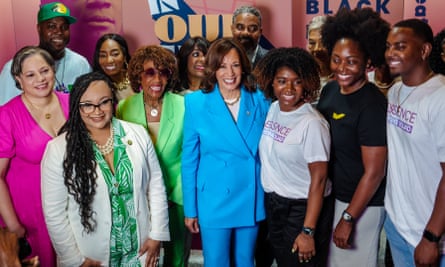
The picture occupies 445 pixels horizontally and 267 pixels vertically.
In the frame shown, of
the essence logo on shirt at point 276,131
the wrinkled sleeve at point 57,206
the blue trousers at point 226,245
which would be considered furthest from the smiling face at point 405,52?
the wrinkled sleeve at point 57,206

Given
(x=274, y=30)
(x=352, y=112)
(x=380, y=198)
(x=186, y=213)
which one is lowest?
(x=186, y=213)

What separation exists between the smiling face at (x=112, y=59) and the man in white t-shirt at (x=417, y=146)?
2386 millimetres

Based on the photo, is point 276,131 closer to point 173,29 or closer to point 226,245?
point 226,245

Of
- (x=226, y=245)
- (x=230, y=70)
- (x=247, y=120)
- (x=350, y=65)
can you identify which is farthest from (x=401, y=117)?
(x=226, y=245)

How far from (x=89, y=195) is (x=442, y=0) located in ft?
12.6

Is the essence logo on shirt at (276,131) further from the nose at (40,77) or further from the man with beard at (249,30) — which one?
the man with beard at (249,30)

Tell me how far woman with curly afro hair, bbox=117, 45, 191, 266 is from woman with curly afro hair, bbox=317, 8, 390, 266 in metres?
0.96

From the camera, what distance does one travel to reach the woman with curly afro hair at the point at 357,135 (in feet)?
7.14

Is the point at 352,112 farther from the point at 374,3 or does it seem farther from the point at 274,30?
the point at 374,3

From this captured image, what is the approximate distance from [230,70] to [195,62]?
99 cm

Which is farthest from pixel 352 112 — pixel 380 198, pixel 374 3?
pixel 374 3

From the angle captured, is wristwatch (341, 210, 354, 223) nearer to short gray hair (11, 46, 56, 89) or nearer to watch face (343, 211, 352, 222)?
watch face (343, 211, 352, 222)

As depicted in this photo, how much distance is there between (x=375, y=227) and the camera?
2314mm

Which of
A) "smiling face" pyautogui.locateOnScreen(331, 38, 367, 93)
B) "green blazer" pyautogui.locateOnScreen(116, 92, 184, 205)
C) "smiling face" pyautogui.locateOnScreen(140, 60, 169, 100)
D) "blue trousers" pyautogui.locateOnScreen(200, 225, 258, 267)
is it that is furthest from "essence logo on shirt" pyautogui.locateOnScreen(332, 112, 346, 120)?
"smiling face" pyautogui.locateOnScreen(140, 60, 169, 100)
